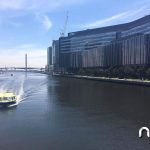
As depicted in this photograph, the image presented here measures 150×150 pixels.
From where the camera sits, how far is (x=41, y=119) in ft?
164

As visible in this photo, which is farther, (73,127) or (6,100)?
(6,100)

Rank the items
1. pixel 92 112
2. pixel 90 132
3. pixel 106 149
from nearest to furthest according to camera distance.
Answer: pixel 106 149 → pixel 90 132 → pixel 92 112

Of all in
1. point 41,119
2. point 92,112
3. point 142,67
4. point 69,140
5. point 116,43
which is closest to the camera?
point 69,140

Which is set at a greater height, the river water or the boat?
the boat

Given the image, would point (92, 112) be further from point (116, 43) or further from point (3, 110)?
point (116, 43)

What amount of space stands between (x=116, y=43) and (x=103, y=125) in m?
157

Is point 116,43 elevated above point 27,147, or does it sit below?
above

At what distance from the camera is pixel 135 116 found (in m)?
52.6

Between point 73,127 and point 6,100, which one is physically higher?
point 6,100

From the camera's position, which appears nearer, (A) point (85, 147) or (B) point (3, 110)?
(A) point (85, 147)

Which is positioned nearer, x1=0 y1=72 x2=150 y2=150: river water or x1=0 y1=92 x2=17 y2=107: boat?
x1=0 y1=72 x2=150 y2=150: river water

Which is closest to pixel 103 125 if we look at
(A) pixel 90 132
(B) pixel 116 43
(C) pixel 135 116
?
(A) pixel 90 132

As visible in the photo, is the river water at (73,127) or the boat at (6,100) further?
the boat at (6,100)

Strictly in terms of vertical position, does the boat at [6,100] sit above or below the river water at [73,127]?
above
